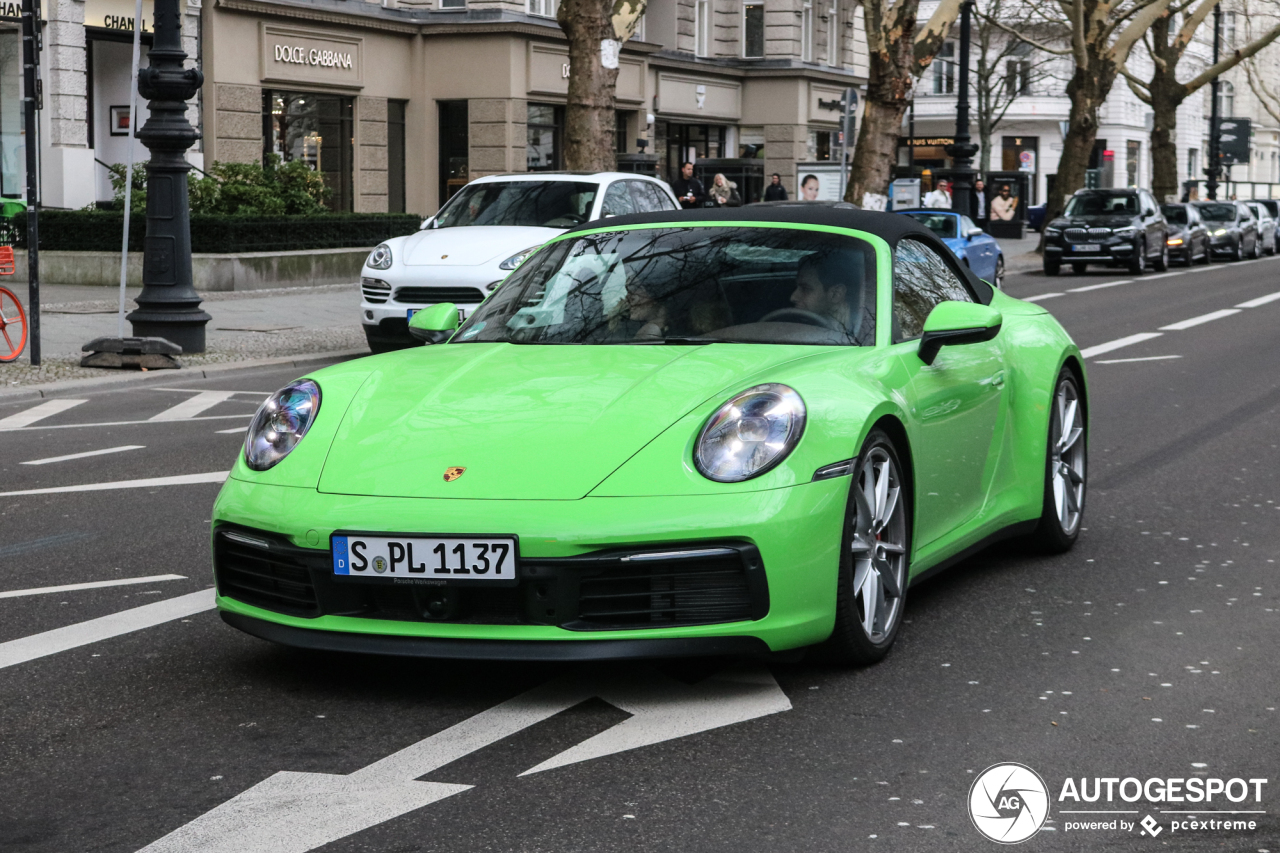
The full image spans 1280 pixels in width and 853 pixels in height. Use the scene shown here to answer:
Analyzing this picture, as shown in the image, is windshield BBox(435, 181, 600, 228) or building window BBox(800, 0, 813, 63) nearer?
windshield BBox(435, 181, 600, 228)

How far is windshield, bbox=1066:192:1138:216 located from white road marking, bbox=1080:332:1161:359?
51.4 feet

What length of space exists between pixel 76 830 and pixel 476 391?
5.98ft

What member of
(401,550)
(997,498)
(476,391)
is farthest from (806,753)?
(997,498)

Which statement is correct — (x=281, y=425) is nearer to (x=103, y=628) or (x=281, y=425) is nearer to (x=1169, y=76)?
(x=103, y=628)

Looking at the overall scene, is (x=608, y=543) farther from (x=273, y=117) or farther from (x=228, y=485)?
(x=273, y=117)

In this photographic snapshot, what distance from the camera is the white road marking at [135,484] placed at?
861 cm

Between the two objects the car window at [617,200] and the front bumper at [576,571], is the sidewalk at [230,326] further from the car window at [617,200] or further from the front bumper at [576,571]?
the front bumper at [576,571]

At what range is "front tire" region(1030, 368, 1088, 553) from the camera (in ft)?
22.1

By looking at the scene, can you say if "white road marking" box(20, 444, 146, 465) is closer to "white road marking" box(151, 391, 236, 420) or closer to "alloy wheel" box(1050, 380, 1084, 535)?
"white road marking" box(151, 391, 236, 420)

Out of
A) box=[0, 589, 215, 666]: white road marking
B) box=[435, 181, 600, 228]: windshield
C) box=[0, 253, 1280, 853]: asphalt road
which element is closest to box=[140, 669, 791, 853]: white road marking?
box=[0, 253, 1280, 853]: asphalt road

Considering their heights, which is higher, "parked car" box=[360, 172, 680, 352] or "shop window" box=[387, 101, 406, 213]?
"shop window" box=[387, 101, 406, 213]

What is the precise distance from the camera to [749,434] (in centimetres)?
480

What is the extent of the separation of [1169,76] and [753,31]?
456 inches

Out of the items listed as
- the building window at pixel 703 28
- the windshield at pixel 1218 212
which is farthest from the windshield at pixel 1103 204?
the building window at pixel 703 28
